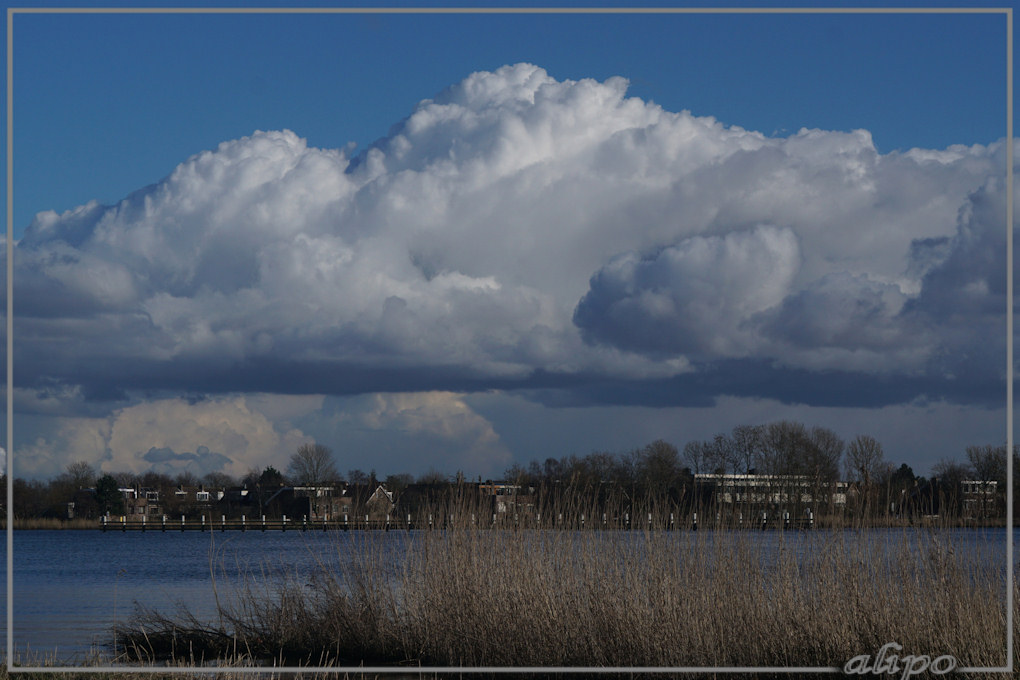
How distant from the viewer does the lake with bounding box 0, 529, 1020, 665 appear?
42.5ft

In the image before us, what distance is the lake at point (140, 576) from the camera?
510 inches

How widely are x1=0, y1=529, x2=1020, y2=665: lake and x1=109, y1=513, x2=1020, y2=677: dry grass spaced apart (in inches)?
7.9

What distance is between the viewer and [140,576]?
31875mm

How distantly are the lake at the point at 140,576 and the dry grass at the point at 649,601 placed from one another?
0.20 metres

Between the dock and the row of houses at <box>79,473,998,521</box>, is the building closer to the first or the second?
the row of houses at <box>79,473,998,521</box>

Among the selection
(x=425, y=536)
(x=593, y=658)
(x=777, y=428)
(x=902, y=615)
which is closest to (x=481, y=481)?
(x=425, y=536)

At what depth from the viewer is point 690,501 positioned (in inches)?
456

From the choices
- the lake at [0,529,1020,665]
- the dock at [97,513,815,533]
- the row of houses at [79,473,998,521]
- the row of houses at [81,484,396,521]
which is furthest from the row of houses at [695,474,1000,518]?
the row of houses at [81,484,396,521]

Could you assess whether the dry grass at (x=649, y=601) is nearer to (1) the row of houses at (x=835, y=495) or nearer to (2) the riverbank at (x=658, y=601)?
(2) the riverbank at (x=658, y=601)

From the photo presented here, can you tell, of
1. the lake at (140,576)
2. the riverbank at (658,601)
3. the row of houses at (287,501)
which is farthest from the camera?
the row of houses at (287,501)

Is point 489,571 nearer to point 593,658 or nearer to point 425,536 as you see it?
point 425,536

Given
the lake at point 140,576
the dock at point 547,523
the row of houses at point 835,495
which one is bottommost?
the lake at point 140,576

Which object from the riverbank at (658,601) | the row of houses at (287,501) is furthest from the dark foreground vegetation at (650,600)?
the row of houses at (287,501)

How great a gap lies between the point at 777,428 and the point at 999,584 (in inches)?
145
